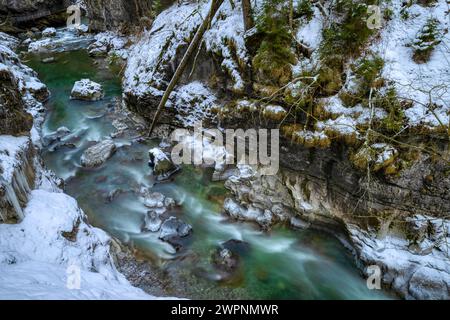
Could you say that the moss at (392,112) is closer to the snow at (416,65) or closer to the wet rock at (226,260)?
the snow at (416,65)

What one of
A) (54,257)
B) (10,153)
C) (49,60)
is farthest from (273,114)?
(49,60)

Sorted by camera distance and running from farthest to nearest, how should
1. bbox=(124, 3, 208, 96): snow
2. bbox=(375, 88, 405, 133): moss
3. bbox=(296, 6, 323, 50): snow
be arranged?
1. bbox=(124, 3, 208, 96): snow
2. bbox=(296, 6, 323, 50): snow
3. bbox=(375, 88, 405, 133): moss

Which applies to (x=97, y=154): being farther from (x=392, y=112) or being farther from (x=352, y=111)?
(x=392, y=112)

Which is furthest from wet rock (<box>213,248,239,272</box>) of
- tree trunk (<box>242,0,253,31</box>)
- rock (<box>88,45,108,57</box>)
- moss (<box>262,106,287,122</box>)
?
rock (<box>88,45,108,57</box>)

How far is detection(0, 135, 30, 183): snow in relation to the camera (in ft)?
17.3

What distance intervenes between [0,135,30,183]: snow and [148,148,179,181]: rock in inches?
113

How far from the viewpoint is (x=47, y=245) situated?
5.22 meters

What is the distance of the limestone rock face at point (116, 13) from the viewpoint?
1535cm

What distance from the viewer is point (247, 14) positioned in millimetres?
7176

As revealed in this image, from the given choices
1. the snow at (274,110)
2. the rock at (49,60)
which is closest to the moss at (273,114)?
the snow at (274,110)

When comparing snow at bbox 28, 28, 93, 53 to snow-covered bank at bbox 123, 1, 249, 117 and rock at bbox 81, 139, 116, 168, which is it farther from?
rock at bbox 81, 139, 116, 168

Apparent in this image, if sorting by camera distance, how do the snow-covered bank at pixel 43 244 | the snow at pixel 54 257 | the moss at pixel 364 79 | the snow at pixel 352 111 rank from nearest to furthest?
the snow at pixel 54 257, the snow-covered bank at pixel 43 244, the snow at pixel 352 111, the moss at pixel 364 79

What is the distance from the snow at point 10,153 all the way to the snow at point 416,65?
268 inches

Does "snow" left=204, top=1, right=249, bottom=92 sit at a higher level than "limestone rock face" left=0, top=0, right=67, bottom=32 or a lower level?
lower
